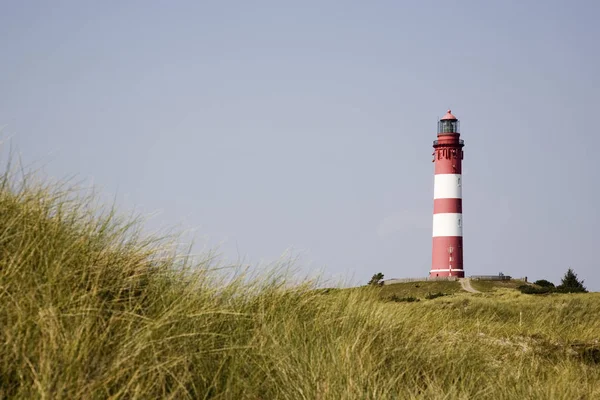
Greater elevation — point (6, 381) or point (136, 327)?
point (136, 327)

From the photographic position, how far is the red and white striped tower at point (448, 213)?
130 feet

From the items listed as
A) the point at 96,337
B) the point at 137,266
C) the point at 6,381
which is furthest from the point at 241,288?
the point at 6,381

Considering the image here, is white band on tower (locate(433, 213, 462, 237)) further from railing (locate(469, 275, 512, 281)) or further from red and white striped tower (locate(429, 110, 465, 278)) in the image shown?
railing (locate(469, 275, 512, 281))

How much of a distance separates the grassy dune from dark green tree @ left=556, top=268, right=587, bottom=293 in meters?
27.7

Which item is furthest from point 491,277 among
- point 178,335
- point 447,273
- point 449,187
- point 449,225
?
point 178,335

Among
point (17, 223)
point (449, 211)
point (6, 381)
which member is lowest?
point (6, 381)

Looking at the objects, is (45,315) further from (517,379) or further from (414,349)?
(517,379)

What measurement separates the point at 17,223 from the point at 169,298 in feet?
3.13

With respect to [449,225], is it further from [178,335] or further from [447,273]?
[178,335]

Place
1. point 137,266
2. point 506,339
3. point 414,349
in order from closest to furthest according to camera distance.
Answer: point 137,266 < point 414,349 < point 506,339

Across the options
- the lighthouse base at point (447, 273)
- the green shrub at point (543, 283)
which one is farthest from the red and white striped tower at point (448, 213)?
the green shrub at point (543, 283)

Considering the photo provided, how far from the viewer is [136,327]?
13.3ft

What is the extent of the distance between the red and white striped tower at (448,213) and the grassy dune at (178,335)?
109ft

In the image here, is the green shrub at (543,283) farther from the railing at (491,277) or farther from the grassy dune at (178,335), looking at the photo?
the grassy dune at (178,335)
